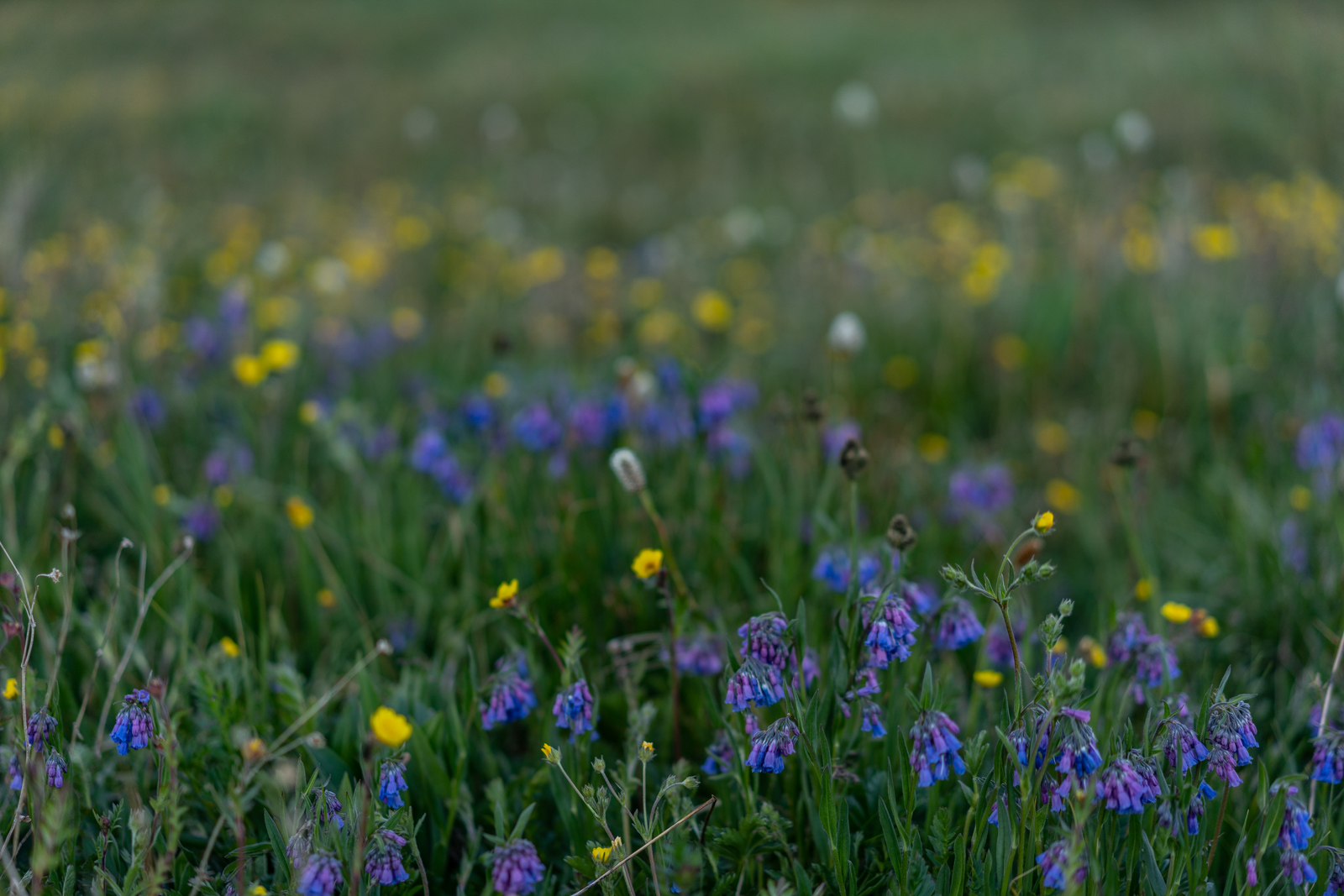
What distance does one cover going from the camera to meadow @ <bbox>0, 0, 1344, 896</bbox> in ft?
4.27

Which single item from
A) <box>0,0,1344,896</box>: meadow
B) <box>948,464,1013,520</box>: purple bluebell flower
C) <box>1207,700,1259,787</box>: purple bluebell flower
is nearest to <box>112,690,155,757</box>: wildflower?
Result: <box>0,0,1344,896</box>: meadow

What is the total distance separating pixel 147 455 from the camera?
2516mm

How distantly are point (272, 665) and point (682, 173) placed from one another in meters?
6.10

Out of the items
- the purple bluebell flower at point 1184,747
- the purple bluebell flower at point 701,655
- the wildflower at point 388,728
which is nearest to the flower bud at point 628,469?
the purple bluebell flower at point 701,655

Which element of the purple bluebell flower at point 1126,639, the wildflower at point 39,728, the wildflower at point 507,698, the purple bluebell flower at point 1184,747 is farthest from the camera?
the purple bluebell flower at point 1126,639

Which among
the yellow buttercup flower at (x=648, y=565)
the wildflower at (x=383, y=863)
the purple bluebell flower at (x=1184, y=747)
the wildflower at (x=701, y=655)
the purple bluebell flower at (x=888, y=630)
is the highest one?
the yellow buttercup flower at (x=648, y=565)

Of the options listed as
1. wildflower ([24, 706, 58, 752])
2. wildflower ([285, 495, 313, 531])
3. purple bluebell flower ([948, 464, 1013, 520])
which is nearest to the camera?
wildflower ([24, 706, 58, 752])

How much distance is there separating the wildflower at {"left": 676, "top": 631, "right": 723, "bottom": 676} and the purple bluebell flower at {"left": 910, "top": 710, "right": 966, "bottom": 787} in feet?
1.60

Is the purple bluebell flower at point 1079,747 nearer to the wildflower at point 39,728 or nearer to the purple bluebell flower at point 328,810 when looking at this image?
the purple bluebell flower at point 328,810

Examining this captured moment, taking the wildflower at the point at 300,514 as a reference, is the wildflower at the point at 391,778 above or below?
below

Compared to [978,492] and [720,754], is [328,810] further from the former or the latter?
[978,492]

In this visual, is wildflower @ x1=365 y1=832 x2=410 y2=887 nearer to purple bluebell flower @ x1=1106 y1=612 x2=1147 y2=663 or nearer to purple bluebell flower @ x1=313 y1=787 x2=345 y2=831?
purple bluebell flower @ x1=313 y1=787 x2=345 y2=831

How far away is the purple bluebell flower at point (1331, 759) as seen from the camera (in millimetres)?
1257

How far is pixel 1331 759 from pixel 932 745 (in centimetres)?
54
